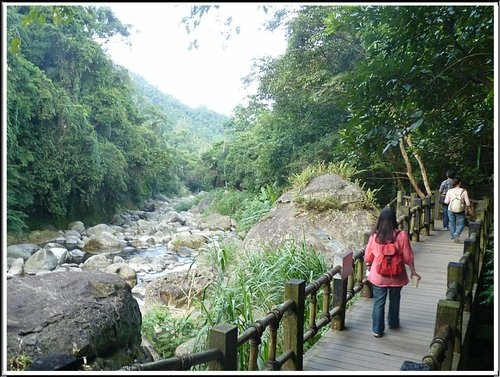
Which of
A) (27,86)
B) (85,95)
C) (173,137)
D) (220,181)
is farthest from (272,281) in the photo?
(173,137)

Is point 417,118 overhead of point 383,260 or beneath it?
overhead

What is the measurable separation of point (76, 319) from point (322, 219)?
592 centimetres

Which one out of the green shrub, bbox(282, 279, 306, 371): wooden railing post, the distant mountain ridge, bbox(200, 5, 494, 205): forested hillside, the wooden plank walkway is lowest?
the green shrub

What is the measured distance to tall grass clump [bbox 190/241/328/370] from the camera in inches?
206

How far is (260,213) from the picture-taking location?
42.5 ft

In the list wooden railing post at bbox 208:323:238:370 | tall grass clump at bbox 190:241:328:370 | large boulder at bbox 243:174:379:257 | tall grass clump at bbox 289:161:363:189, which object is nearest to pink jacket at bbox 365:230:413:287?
tall grass clump at bbox 190:241:328:370

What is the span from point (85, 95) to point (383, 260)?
1803 centimetres

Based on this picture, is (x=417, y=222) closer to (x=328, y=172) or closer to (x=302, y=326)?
(x=328, y=172)

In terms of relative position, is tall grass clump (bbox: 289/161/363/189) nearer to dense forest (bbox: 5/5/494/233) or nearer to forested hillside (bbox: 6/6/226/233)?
dense forest (bbox: 5/5/494/233)

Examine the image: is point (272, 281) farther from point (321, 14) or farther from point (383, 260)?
point (321, 14)

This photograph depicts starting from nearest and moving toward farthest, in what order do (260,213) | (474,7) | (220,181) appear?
(474,7) → (260,213) → (220,181)

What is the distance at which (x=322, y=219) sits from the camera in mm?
9266

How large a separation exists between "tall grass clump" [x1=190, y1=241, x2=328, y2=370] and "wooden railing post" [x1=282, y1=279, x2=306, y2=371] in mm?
1217

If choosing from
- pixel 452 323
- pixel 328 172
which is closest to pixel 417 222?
pixel 328 172
